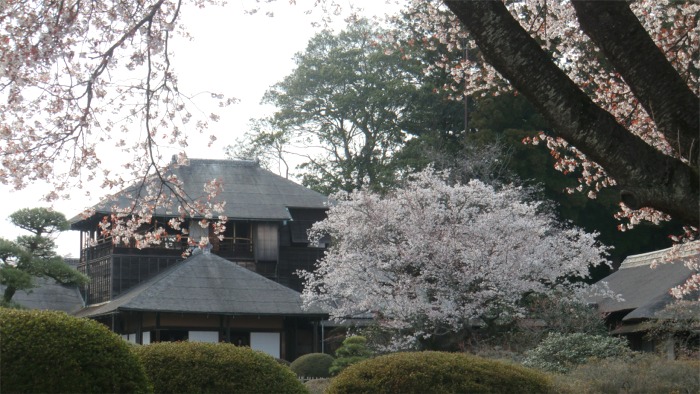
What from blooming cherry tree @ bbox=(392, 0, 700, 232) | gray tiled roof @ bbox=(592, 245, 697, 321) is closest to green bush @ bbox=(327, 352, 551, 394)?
blooming cherry tree @ bbox=(392, 0, 700, 232)

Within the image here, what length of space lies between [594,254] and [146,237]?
18.7 metres

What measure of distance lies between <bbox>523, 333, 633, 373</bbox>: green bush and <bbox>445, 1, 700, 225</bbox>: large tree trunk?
13670 mm

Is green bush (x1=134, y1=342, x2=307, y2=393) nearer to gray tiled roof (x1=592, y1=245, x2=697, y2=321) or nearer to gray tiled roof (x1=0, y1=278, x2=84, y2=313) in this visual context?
gray tiled roof (x1=592, y1=245, x2=697, y2=321)

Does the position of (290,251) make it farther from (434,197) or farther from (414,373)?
(414,373)

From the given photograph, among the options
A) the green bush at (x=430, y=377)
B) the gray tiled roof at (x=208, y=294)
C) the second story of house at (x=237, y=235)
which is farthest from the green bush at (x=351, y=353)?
the green bush at (x=430, y=377)

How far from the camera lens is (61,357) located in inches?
322

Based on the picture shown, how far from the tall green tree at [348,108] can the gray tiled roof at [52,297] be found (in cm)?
1470

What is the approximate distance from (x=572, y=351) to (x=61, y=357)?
13.2 meters

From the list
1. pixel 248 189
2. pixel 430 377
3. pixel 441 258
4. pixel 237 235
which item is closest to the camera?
pixel 430 377

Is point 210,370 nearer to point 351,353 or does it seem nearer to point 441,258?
point 441,258

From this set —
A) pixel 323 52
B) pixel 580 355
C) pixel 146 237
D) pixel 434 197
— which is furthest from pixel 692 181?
pixel 323 52

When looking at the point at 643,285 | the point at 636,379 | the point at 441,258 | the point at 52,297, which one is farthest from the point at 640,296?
the point at 52,297

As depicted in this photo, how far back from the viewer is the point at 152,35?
8.55 m

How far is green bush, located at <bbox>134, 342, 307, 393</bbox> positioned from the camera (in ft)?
36.8
